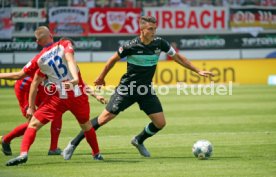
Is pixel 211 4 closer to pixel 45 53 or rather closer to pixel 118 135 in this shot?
pixel 118 135

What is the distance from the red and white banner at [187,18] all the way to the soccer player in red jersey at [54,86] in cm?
2551

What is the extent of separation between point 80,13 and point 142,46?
23.9 m

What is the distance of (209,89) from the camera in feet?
97.5

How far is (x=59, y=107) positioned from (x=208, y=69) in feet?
69.7

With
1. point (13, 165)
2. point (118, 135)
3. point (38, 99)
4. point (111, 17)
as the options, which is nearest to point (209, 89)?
point (111, 17)

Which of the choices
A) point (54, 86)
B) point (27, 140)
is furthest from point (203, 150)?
point (27, 140)

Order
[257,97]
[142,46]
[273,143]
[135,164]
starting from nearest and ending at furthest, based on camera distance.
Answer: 1. [135,164]
2. [142,46]
3. [273,143]
4. [257,97]

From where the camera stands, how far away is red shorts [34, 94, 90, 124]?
1055 centimetres

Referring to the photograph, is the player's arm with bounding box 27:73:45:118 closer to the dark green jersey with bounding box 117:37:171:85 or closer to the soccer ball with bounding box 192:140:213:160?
the dark green jersey with bounding box 117:37:171:85

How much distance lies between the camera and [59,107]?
1068 cm

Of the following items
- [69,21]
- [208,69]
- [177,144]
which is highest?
[177,144]

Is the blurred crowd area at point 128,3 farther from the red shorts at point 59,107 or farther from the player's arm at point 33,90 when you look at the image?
the red shorts at point 59,107

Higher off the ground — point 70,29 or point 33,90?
point 33,90

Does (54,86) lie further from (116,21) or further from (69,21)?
(116,21)
